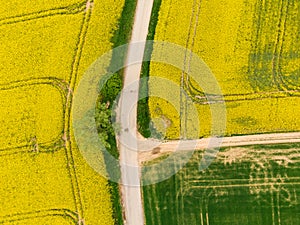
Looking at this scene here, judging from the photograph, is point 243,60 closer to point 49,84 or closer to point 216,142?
point 216,142

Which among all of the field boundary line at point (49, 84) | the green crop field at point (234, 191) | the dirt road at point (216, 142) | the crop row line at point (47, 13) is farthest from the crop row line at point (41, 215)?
the crop row line at point (47, 13)

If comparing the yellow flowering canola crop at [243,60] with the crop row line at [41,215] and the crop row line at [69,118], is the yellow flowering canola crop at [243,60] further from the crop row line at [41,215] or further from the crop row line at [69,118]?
the crop row line at [41,215]

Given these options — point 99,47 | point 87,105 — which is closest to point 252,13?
point 99,47

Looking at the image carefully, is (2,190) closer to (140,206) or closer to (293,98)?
(140,206)

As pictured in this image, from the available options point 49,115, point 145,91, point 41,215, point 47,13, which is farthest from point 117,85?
point 41,215

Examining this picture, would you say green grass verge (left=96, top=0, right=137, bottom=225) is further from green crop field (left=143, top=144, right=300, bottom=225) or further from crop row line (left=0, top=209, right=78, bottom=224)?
crop row line (left=0, top=209, right=78, bottom=224)

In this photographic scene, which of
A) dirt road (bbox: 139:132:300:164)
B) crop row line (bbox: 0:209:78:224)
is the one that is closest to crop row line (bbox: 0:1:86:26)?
dirt road (bbox: 139:132:300:164)
